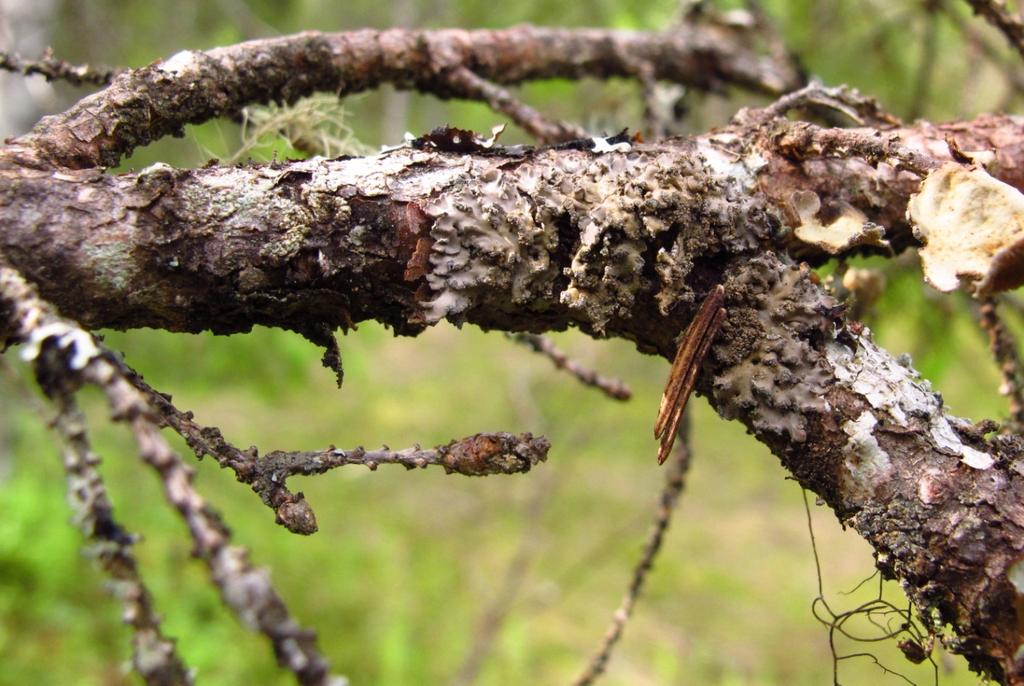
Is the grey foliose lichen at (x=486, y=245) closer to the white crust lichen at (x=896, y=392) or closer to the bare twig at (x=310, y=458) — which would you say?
the bare twig at (x=310, y=458)

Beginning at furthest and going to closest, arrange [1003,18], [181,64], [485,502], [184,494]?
[485,502]
[1003,18]
[181,64]
[184,494]

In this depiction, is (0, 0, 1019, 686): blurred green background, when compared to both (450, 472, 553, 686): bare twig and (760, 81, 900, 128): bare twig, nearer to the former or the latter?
(450, 472, 553, 686): bare twig

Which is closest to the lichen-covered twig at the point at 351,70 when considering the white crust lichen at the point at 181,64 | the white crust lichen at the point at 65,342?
the white crust lichen at the point at 181,64

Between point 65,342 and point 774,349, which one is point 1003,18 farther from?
point 65,342

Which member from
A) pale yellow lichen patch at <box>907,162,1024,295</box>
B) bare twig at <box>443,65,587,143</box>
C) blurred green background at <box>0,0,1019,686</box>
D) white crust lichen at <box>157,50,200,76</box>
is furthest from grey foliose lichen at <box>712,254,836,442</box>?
blurred green background at <box>0,0,1019,686</box>

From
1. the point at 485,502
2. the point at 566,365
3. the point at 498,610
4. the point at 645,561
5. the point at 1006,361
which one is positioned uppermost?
the point at 1006,361

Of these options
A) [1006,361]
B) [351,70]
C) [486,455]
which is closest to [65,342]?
[486,455]
